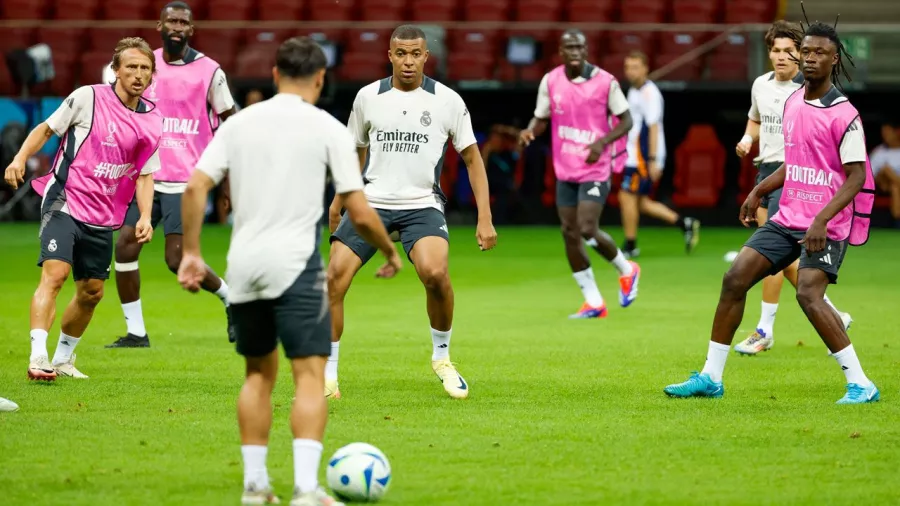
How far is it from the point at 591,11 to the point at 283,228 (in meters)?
20.7

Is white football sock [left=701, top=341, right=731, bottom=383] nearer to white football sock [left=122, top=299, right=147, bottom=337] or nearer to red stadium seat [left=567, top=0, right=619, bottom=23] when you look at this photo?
white football sock [left=122, top=299, right=147, bottom=337]

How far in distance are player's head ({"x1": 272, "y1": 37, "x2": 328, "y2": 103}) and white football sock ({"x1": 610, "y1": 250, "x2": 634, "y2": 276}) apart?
825cm

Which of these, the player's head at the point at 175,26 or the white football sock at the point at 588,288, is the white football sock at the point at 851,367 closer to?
the white football sock at the point at 588,288

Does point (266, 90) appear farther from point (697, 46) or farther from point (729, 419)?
point (729, 419)

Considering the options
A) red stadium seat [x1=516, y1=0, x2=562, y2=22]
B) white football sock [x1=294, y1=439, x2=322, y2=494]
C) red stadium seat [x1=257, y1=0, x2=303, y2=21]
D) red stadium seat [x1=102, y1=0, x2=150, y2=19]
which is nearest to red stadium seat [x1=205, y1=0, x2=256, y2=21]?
red stadium seat [x1=257, y1=0, x2=303, y2=21]

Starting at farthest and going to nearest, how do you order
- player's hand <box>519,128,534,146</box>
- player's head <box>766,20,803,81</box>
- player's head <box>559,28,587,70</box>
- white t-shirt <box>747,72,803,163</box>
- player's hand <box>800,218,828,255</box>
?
player's head <box>559,28,587,70</box> < player's hand <box>519,128,534,146</box> < white t-shirt <box>747,72,803,163</box> < player's head <box>766,20,803,81</box> < player's hand <box>800,218,828,255</box>

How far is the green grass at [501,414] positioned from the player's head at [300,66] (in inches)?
69.8

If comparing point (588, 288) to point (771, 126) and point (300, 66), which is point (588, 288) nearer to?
point (771, 126)

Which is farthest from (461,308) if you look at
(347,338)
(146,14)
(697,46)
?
(146,14)

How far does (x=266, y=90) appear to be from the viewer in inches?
966

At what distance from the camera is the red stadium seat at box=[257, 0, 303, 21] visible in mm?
26312

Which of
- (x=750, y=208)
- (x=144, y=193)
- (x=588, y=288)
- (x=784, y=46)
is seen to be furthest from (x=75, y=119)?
(x=588, y=288)

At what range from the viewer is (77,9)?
26641mm

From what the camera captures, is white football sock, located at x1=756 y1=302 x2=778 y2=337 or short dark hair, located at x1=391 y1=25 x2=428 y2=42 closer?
short dark hair, located at x1=391 y1=25 x2=428 y2=42
